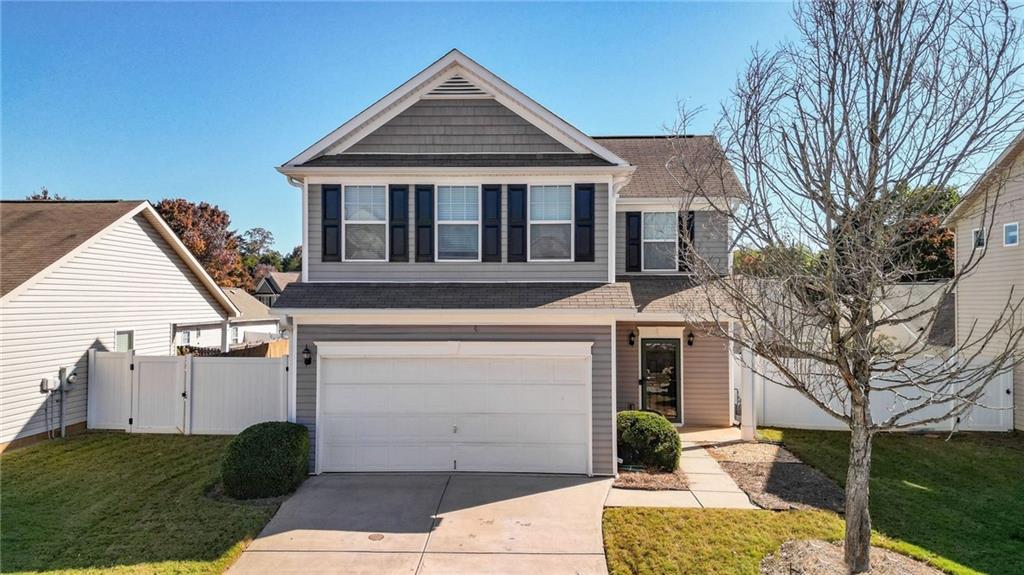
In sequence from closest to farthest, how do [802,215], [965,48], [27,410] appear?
1. [965,48]
2. [802,215]
3. [27,410]

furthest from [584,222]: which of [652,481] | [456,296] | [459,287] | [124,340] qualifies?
[124,340]

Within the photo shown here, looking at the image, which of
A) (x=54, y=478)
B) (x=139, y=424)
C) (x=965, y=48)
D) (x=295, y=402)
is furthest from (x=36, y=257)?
(x=965, y=48)

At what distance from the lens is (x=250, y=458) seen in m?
8.05

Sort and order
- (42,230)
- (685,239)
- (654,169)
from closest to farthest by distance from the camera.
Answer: (685,239) → (42,230) → (654,169)

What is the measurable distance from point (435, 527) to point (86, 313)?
10913mm

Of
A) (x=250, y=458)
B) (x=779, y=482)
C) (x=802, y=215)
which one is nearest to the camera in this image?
(x=802, y=215)

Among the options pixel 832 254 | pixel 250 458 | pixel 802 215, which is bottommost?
pixel 250 458

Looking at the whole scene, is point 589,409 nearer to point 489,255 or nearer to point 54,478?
point 489,255

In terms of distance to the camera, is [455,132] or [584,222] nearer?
[584,222]

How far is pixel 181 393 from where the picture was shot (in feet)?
38.4

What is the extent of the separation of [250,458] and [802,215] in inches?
338

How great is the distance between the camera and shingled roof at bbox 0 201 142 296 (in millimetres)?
11305

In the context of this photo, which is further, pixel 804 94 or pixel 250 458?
pixel 250 458

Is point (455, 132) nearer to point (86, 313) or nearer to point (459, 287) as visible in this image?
point (459, 287)
